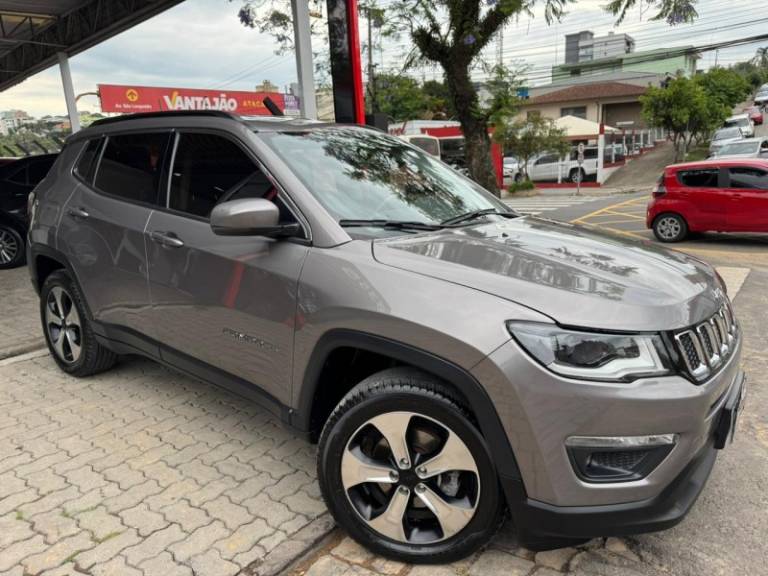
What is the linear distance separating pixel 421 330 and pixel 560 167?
27.5m

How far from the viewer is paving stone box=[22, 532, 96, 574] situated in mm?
2322

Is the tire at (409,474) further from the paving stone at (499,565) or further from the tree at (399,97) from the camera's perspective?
the tree at (399,97)

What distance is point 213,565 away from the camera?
7.61 feet

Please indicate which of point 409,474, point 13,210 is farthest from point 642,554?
point 13,210

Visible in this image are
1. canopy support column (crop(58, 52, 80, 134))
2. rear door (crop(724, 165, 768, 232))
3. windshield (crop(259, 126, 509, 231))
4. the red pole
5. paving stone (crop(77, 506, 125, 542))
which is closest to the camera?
paving stone (crop(77, 506, 125, 542))

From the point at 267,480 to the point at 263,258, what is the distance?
1151 mm

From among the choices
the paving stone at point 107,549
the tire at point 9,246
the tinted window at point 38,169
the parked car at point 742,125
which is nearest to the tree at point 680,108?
the parked car at point 742,125

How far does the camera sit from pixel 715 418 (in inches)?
80.2

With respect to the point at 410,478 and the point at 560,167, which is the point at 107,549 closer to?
the point at 410,478

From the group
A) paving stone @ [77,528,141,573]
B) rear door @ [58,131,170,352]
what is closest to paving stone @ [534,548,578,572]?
paving stone @ [77,528,141,573]

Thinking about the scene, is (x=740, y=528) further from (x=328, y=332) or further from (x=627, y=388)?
(x=328, y=332)

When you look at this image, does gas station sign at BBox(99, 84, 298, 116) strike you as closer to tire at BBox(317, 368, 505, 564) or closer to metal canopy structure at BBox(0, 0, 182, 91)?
metal canopy structure at BBox(0, 0, 182, 91)

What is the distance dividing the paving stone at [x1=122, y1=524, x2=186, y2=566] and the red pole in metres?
5.15

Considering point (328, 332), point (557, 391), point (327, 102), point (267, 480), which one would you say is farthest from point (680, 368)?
point (327, 102)
